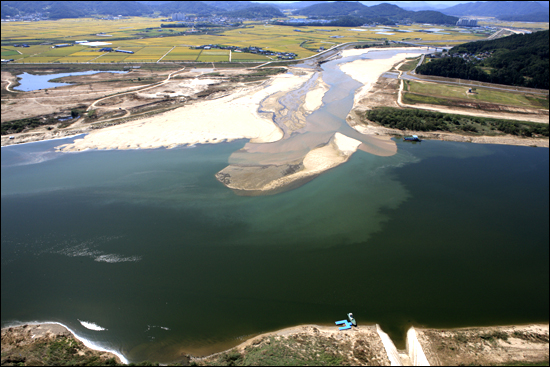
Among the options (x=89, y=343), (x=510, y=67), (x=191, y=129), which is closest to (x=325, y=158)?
(x=191, y=129)

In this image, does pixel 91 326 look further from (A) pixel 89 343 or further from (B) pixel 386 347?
(B) pixel 386 347

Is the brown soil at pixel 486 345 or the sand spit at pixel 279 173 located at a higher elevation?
the sand spit at pixel 279 173

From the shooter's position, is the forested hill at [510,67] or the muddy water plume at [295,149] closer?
the muddy water plume at [295,149]

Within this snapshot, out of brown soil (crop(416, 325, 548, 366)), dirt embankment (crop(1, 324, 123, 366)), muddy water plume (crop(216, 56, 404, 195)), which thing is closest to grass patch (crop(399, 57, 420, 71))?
muddy water plume (crop(216, 56, 404, 195))

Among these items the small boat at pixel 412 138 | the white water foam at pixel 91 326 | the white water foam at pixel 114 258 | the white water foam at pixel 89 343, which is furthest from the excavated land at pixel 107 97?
the small boat at pixel 412 138

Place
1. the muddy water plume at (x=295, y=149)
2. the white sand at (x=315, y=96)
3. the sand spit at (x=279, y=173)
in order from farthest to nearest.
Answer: the white sand at (x=315, y=96) → the muddy water plume at (x=295, y=149) → the sand spit at (x=279, y=173)

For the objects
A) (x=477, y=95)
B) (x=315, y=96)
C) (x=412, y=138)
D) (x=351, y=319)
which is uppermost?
(x=477, y=95)

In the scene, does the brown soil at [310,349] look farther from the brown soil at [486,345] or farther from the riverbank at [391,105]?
the riverbank at [391,105]

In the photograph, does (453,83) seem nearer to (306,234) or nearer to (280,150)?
(280,150)
